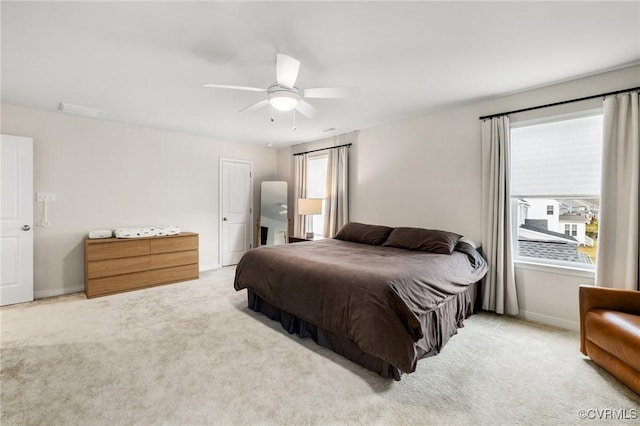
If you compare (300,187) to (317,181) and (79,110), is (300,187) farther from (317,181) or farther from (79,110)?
(79,110)

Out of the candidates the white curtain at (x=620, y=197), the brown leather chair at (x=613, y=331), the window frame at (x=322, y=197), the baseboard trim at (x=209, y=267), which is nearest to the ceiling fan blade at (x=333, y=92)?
the white curtain at (x=620, y=197)

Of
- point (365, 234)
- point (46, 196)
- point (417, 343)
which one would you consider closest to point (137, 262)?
point (46, 196)

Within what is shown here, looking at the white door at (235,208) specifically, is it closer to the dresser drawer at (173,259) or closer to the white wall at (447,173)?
the dresser drawer at (173,259)

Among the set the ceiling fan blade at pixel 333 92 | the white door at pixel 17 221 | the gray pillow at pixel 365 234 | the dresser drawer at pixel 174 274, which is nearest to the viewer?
the ceiling fan blade at pixel 333 92

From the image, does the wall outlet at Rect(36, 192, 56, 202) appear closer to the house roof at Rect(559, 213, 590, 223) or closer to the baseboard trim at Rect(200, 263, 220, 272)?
the baseboard trim at Rect(200, 263, 220, 272)

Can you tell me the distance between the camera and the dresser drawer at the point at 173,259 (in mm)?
4238

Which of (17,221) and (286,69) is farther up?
(286,69)

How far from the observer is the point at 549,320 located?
2934 millimetres

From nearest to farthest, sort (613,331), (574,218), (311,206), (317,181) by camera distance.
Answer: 1. (613,331)
2. (574,218)
3. (311,206)
4. (317,181)

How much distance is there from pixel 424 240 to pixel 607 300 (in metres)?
1.56

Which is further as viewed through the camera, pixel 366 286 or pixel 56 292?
pixel 56 292

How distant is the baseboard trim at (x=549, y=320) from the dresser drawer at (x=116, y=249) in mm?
4969

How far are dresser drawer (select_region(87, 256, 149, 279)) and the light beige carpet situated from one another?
2.77 feet

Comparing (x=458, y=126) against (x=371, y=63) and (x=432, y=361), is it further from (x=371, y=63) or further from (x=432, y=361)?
(x=432, y=361)
